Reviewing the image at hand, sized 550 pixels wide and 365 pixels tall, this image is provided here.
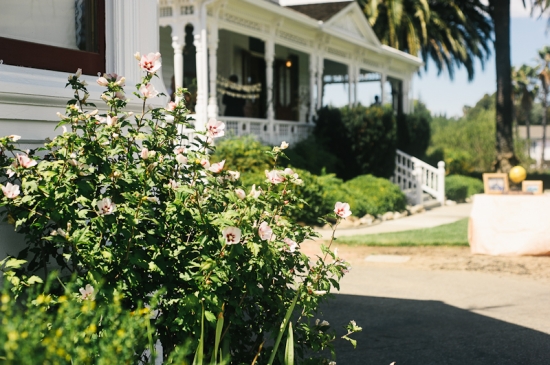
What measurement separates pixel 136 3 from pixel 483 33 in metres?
33.6

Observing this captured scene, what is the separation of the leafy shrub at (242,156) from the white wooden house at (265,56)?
1.04 metres

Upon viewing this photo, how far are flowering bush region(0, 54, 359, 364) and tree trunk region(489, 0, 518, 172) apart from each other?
19104mm

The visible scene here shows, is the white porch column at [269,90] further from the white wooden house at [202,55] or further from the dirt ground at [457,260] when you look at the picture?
the dirt ground at [457,260]

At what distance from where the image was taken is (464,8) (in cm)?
3462

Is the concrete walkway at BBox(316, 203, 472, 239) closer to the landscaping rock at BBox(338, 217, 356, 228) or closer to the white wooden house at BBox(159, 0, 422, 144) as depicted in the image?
the landscaping rock at BBox(338, 217, 356, 228)

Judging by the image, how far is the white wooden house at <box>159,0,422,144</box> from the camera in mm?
15172

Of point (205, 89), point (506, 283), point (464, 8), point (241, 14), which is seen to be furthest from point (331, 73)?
point (506, 283)

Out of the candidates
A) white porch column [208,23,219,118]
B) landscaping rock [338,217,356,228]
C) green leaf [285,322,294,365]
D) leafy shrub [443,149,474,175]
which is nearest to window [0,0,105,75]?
green leaf [285,322,294,365]

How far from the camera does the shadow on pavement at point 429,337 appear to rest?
538 cm

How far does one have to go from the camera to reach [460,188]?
22719 mm

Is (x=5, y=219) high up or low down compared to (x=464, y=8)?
down

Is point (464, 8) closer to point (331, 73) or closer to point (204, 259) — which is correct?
point (331, 73)

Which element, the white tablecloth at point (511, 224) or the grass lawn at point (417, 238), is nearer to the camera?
the white tablecloth at point (511, 224)

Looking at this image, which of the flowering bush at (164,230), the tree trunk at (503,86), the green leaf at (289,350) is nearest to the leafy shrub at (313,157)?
the tree trunk at (503,86)
